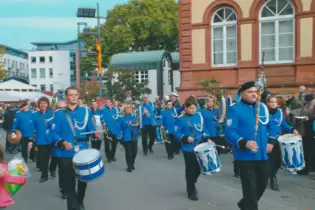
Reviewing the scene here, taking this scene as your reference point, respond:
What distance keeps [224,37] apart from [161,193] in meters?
14.1

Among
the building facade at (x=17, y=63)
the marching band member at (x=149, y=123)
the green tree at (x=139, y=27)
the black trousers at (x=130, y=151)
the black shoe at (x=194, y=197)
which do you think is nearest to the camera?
Result: the black shoe at (x=194, y=197)

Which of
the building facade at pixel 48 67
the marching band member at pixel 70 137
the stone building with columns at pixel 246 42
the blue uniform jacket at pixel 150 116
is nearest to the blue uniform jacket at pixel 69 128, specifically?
the marching band member at pixel 70 137

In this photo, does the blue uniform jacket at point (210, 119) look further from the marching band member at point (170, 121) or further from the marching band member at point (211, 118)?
the marching band member at point (170, 121)

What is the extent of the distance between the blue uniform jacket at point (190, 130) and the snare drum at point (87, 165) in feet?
6.72

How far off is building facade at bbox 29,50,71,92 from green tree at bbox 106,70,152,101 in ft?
195

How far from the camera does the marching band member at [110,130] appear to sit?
14008 millimetres

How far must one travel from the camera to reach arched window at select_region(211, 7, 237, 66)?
71.3 feet

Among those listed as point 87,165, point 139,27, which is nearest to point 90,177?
point 87,165

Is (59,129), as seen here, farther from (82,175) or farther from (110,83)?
(110,83)

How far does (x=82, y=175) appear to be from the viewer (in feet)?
22.0

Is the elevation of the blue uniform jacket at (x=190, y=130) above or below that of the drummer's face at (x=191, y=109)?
below

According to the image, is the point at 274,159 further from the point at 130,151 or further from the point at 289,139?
the point at 130,151

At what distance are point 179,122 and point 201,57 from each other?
1403 cm

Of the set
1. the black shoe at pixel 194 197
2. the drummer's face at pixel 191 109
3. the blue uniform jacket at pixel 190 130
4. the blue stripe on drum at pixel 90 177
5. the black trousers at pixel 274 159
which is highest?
the drummer's face at pixel 191 109
